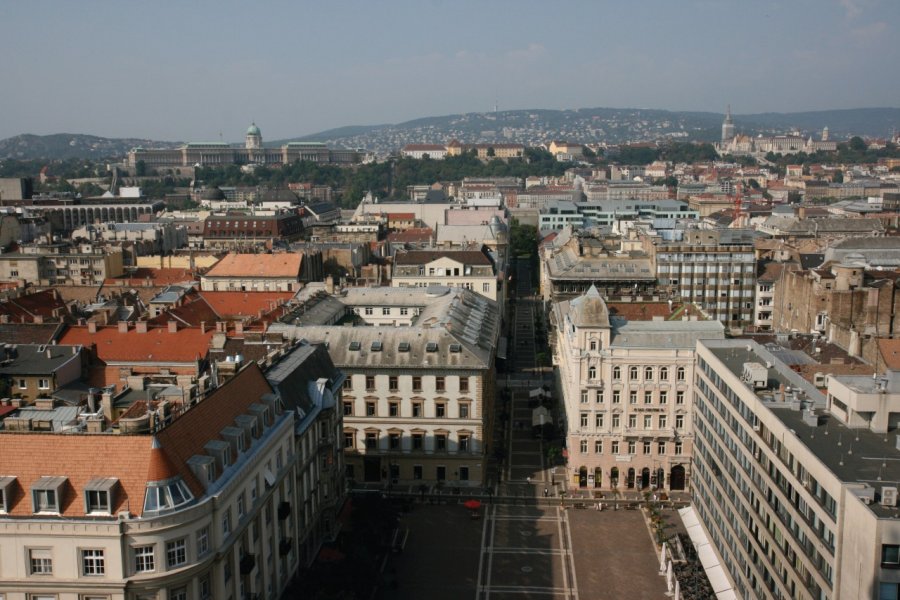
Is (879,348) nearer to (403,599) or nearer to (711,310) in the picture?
(403,599)

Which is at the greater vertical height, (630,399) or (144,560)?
(144,560)

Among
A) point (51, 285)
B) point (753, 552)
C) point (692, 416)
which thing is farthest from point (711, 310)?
point (51, 285)

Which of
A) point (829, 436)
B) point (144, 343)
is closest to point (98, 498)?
point (829, 436)

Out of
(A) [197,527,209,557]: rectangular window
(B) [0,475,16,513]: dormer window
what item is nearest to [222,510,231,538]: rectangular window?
(A) [197,527,209,557]: rectangular window

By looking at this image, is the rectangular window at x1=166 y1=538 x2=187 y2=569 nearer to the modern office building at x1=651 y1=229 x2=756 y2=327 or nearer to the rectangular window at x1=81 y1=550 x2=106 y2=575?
the rectangular window at x1=81 y1=550 x2=106 y2=575

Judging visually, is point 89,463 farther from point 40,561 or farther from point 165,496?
point 40,561

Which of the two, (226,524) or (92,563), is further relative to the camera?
(226,524)
